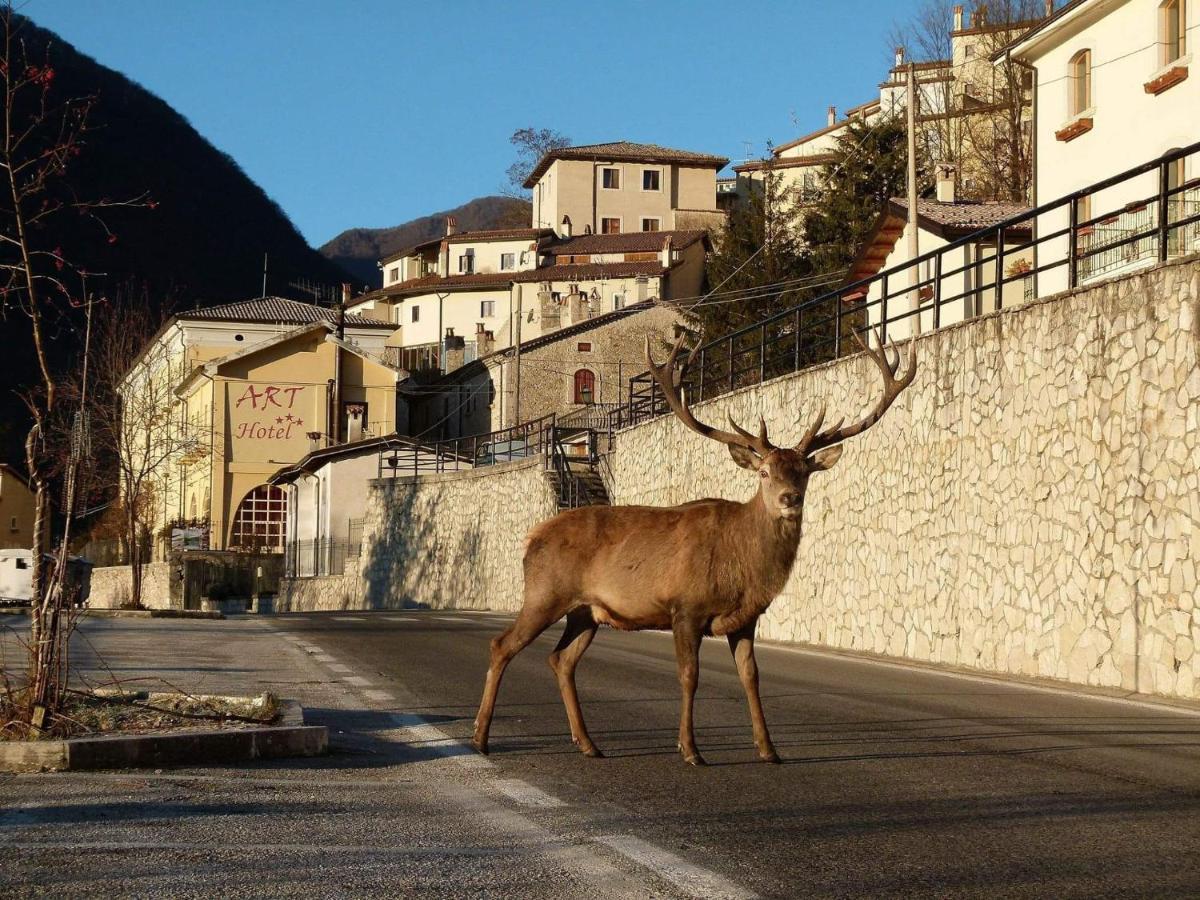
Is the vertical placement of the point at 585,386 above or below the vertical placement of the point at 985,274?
above

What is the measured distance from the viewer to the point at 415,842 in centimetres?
651

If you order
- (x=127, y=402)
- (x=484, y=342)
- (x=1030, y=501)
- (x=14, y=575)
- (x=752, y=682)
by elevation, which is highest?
(x=484, y=342)

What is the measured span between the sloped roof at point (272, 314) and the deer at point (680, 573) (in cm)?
7778

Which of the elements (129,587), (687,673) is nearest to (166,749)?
(687,673)

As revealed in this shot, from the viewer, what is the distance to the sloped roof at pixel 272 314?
290 feet

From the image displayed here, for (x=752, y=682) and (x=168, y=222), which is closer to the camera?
(x=752, y=682)

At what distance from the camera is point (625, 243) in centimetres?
9975

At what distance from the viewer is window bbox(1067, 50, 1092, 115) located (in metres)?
38.6

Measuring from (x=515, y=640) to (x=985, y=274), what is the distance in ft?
118

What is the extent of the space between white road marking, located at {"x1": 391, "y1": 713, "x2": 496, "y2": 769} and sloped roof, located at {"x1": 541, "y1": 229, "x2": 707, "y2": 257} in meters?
86.1

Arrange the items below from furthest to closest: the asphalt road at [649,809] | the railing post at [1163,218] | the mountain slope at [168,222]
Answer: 1. the mountain slope at [168,222]
2. the railing post at [1163,218]
3. the asphalt road at [649,809]

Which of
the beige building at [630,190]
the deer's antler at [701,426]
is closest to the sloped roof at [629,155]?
the beige building at [630,190]

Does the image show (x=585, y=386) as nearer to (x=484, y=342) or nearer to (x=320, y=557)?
(x=484, y=342)

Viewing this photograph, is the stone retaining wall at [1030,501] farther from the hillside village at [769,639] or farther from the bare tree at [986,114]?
the bare tree at [986,114]
